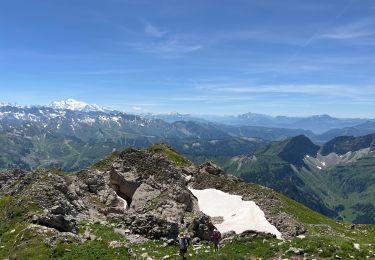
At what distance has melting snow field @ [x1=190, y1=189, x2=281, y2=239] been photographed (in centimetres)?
6047

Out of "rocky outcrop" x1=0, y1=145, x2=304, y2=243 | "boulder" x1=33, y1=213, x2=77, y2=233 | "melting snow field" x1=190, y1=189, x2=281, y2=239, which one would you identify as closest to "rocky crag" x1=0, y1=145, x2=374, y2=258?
"rocky outcrop" x1=0, y1=145, x2=304, y2=243

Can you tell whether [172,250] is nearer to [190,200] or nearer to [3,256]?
[3,256]

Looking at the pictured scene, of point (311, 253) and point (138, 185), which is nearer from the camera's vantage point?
point (311, 253)

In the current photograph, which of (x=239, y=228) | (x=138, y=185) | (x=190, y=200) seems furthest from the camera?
(x=138, y=185)

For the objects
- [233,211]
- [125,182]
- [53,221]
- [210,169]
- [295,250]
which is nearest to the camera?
[295,250]

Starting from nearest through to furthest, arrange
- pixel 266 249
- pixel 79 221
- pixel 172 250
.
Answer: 1. pixel 266 249
2. pixel 172 250
3. pixel 79 221

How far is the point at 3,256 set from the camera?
3738cm

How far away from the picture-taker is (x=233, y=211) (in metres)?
68.1

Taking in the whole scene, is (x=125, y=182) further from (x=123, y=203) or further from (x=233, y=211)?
(x=233, y=211)

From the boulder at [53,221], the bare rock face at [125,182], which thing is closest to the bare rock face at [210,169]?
the bare rock face at [125,182]

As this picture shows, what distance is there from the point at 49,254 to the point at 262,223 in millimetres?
36030

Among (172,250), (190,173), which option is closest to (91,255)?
(172,250)

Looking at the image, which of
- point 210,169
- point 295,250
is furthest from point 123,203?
point 295,250

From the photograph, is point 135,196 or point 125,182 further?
point 125,182
